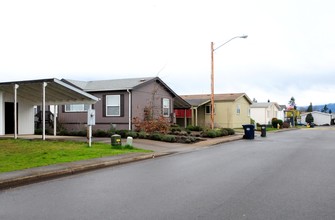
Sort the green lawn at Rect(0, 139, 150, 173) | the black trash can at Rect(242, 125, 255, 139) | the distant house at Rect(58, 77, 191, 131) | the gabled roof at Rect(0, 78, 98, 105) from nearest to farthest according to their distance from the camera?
the green lawn at Rect(0, 139, 150, 173), the gabled roof at Rect(0, 78, 98, 105), the distant house at Rect(58, 77, 191, 131), the black trash can at Rect(242, 125, 255, 139)

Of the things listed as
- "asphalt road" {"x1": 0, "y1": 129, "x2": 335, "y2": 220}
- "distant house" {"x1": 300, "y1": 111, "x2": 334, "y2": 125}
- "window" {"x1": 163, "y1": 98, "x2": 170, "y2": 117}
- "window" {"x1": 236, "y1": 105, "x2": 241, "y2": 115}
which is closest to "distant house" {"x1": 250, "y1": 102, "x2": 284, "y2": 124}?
"window" {"x1": 236, "y1": 105, "x2": 241, "y2": 115}

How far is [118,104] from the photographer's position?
29.2 meters

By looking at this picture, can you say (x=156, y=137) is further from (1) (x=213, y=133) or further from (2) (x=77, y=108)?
(2) (x=77, y=108)

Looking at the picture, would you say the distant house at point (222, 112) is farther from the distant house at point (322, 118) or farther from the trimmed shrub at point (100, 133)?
the distant house at point (322, 118)

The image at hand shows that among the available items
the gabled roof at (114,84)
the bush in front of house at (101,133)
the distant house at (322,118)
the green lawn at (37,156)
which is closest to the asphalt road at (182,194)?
the green lawn at (37,156)

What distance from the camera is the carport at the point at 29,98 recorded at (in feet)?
69.3

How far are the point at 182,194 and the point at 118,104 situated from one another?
71.0 feet

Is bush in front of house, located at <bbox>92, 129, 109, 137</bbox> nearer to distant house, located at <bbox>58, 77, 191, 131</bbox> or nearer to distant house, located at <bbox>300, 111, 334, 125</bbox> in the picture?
distant house, located at <bbox>58, 77, 191, 131</bbox>

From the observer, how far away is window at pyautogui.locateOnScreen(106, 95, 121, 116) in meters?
29.2

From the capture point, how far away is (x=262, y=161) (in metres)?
14.0

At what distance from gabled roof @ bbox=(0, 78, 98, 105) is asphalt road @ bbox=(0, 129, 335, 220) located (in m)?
Answer: 10.0

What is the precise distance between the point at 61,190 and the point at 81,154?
625 cm


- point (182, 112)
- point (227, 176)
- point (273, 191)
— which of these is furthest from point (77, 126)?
point (273, 191)

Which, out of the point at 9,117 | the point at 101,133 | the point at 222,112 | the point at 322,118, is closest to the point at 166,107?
the point at 101,133
